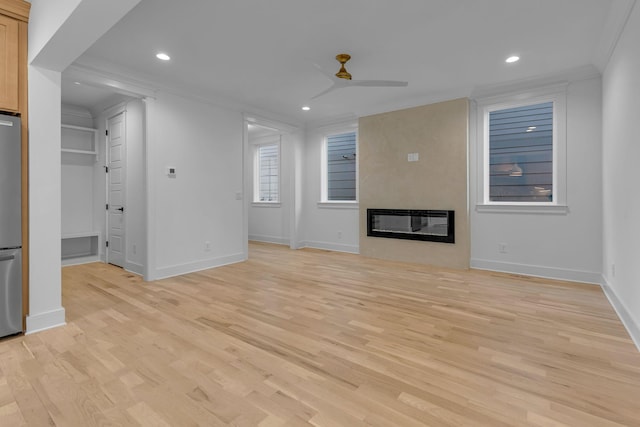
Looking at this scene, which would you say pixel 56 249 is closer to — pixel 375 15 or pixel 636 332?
pixel 375 15

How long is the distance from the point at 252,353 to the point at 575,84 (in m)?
5.04

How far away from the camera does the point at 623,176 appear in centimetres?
283

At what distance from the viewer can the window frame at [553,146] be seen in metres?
4.18

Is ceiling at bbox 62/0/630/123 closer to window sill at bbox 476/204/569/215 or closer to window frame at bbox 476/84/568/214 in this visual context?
window frame at bbox 476/84/568/214

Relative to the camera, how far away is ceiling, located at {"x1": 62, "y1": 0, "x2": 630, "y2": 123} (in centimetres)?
268

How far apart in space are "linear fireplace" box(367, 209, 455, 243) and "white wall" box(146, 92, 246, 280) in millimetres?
2429

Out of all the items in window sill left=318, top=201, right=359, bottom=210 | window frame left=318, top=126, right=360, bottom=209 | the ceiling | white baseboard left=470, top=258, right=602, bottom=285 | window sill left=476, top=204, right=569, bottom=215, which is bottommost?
white baseboard left=470, top=258, right=602, bottom=285

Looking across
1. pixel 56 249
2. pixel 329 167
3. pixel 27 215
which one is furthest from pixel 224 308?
pixel 329 167

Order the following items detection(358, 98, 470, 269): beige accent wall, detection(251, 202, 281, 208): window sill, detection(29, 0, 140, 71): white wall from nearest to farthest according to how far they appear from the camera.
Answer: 1. detection(29, 0, 140, 71): white wall
2. detection(358, 98, 470, 269): beige accent wall
3. detection(251, 202, 281, 208): window sill

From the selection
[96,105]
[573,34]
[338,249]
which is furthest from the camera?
[338,249]

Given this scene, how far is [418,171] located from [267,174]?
13.1ft

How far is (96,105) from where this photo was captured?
530cm

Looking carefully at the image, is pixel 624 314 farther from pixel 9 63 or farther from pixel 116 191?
pixel 116 191

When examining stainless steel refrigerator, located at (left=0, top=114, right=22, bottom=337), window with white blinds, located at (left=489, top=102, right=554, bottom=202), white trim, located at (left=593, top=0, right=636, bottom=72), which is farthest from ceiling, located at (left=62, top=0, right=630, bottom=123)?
stainless steel refrigerator, located at (left=0, top=114, right=22, bottom=337)
